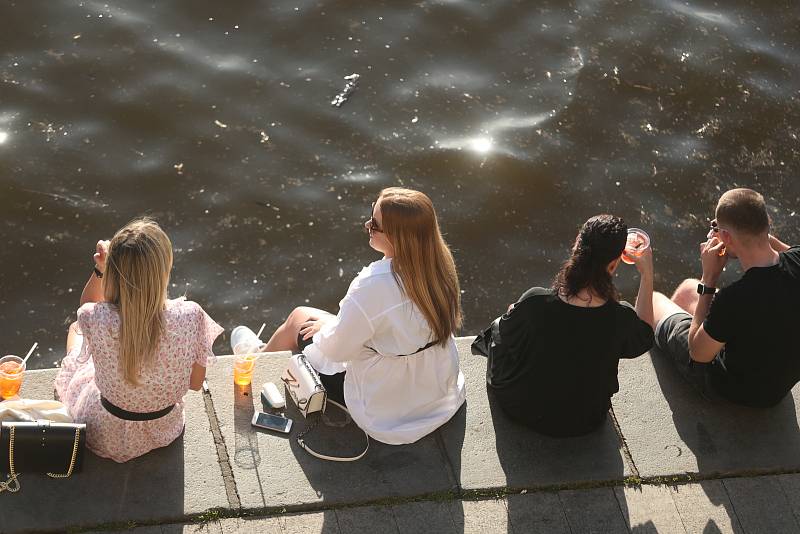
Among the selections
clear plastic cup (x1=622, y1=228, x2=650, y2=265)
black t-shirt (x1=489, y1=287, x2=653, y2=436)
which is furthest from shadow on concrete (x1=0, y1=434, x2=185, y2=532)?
clear plastic cup (x1=622, y1=228, x2=650, y2=265)

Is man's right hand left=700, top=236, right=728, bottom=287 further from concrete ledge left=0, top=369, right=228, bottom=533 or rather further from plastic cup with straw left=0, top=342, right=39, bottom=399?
plastic cup with straw left=0, top=342, right=39, bottom=399

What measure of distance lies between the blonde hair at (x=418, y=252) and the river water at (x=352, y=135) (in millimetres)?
2783

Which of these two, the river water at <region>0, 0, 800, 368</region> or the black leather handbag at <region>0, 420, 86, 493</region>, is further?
the river water at <region>0, 0, 800, 368</region>

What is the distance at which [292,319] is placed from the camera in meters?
6.02

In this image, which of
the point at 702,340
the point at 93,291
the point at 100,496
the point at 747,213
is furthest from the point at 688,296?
the point at 100,496

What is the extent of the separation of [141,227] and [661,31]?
25.6 ft

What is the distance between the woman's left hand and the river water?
5.42 ft

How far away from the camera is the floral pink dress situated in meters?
4.46

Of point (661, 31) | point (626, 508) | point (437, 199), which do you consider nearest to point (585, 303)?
point (626, 508)

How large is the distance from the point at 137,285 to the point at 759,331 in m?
3.26

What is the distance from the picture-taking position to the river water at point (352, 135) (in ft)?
25.6

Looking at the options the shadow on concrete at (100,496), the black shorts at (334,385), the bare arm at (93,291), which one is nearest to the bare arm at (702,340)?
the black shorts at (334,385)

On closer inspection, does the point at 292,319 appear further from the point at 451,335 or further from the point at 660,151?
the point at 660,151

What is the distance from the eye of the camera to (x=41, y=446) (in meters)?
4.55
